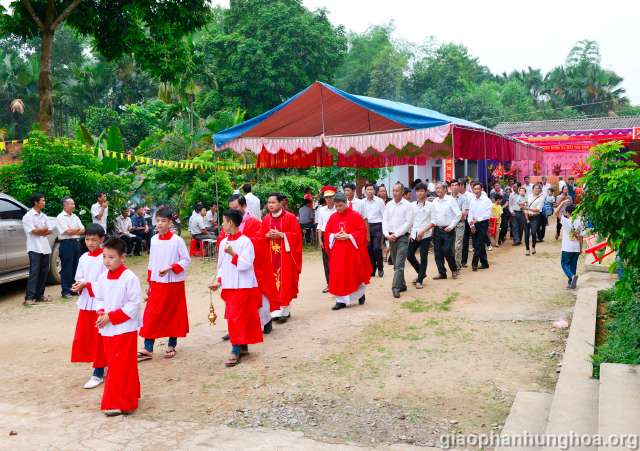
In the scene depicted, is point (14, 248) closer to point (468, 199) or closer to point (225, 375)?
point (225, 375)

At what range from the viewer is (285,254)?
786 centimetres

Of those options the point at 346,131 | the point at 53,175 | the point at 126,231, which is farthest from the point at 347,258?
the point at 126,231

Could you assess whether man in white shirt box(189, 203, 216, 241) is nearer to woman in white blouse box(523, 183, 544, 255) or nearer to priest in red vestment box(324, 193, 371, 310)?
priest in red vestment box(324, 193, 371, 310)

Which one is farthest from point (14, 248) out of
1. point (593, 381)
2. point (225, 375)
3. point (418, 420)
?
point (593, 381)

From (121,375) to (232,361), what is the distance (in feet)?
4.59

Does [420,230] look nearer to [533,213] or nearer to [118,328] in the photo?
[533,213]

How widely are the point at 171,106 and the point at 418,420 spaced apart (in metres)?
24.6

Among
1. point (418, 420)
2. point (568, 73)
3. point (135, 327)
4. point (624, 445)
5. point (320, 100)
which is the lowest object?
point (418, 420)

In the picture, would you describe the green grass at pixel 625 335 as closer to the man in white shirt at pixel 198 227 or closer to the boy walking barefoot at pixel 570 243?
the boy walking barefoot at pixel 570 243

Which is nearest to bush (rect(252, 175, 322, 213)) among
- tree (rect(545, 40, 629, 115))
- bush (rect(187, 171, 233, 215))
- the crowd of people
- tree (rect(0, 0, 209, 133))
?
bush (rect(187, 171, 233, 215))

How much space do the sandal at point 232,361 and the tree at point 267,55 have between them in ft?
79.3

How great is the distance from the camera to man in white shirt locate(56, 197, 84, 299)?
9.34m

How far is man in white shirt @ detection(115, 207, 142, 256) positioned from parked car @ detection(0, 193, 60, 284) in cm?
414

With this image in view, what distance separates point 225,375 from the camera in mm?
5660
